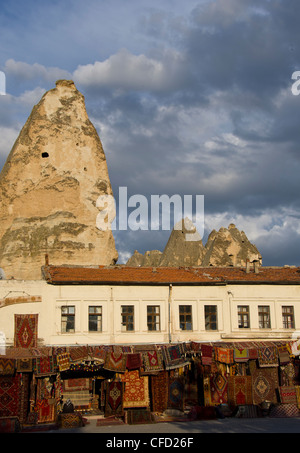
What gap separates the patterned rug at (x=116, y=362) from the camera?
2212 cm

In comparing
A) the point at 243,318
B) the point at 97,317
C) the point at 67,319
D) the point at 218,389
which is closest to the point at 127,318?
the point at 97,317

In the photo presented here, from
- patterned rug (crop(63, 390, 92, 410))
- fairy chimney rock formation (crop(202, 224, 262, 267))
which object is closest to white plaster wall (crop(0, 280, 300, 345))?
patterned rug (crop(63, 390, 92, 410))

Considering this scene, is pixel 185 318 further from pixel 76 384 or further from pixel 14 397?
pixel 14 397

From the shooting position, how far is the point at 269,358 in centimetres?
2317

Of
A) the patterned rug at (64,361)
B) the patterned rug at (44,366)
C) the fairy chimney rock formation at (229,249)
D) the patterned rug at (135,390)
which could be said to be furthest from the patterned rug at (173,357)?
the fairy chimney rock formation at (229,249)

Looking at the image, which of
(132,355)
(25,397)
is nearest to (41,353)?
(25,397)

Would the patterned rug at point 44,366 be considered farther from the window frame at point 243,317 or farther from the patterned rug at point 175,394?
the window frame at point 243,317

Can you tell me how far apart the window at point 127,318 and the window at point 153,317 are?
949 millimetres

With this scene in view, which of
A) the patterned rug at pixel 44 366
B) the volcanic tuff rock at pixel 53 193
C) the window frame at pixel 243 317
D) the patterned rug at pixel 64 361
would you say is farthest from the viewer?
the volcanic tuff rock at pixel 53 193

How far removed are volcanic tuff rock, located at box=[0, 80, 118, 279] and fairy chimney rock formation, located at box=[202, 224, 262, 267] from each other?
1332 cm

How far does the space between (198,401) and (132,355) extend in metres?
3.80

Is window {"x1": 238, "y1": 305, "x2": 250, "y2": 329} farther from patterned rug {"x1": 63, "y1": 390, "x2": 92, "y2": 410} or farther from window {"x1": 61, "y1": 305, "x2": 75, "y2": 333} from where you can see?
patterned rug {"x1": 63, "y1": 390, "x2": 92, "y2": 410}

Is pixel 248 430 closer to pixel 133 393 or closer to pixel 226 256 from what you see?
pixel 133 393

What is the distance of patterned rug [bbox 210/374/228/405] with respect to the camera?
22516mm
